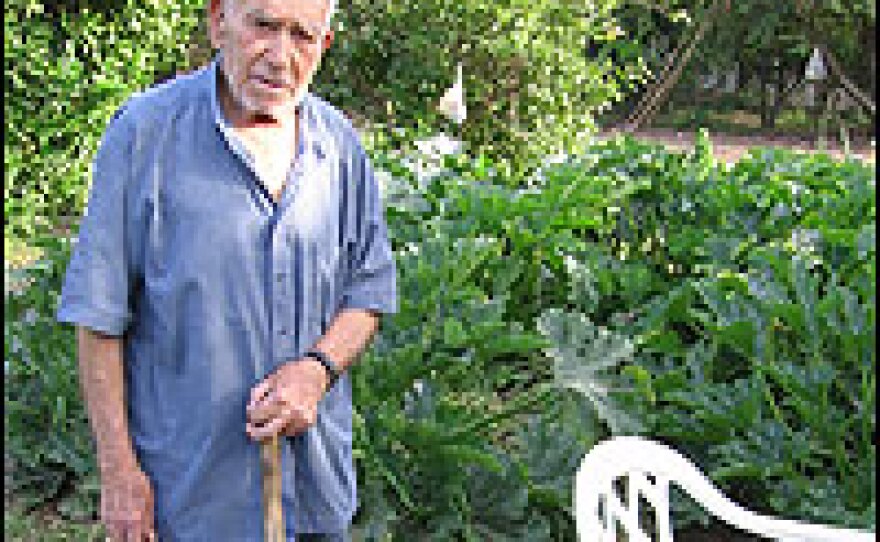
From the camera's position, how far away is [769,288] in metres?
4.59

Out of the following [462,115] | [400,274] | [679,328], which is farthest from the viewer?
[462,115]

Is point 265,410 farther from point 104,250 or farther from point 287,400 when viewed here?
point 104,250

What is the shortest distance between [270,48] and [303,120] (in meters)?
0.17

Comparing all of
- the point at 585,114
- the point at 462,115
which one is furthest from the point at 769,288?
the point at 585,114

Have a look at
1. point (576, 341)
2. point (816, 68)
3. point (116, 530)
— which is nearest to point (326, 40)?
point (116, 530)

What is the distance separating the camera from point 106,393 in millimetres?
1931

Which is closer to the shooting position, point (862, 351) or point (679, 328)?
point (862, 351)

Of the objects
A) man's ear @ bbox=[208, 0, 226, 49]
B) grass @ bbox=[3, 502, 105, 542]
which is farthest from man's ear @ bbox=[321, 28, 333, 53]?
grass @ bbox=[3, 502, 105, 542]

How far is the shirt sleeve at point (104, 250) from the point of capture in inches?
74.0

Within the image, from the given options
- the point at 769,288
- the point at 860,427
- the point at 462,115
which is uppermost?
the point at 462,115

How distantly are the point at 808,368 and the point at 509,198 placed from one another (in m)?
1.53

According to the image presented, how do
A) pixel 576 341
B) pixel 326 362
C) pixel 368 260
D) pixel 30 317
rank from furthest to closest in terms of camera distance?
pixel 30 317 < pixel 576 341 < pixel 368 260 < pixel 326 362

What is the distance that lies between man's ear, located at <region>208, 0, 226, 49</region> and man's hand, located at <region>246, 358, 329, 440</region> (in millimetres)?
482

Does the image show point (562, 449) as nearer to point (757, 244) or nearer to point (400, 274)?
point (400, 274)
